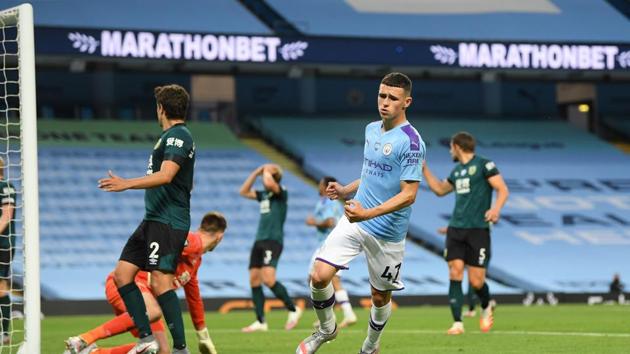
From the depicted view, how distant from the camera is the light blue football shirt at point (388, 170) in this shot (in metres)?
8.94

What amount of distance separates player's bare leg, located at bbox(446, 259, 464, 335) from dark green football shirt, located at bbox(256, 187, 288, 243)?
3148 millimetres

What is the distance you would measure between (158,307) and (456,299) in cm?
541

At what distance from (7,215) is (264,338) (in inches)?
138

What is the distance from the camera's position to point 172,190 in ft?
29.7

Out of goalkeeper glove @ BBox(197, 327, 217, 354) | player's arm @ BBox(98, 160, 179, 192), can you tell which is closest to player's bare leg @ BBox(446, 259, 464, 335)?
goalkeeper glove @ BBox(197, 327, 217, 354)

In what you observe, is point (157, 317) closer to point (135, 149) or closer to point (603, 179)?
point (135, 149)

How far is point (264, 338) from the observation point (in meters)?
14.0

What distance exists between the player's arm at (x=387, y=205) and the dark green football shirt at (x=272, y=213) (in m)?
7.97

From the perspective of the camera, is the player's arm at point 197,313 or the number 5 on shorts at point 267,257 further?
the number 5 on shorts at point 267,257

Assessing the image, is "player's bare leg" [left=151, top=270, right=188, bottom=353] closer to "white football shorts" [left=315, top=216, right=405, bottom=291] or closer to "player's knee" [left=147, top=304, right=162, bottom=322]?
"player's knee" [left=147, top=304, right=162, bottom=322]

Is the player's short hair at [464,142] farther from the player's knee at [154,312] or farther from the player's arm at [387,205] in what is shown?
the player's knee at [154,312]

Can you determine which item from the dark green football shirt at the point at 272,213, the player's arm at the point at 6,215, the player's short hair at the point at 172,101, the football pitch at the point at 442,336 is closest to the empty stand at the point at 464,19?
the football pitch at the point at 442,336

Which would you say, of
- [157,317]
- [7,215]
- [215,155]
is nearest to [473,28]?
[215,155]

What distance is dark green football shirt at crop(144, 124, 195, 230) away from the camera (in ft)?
29.4
